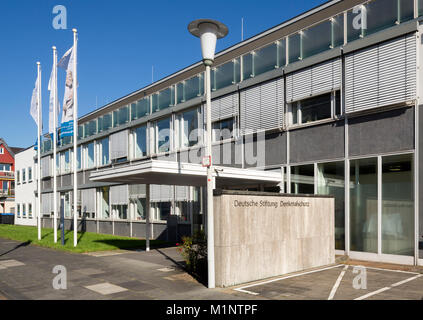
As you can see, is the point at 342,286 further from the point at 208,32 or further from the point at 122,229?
the point at 122,229

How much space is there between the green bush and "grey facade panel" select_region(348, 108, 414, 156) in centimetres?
638

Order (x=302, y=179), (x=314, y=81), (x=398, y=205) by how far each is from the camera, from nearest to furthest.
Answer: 1. (x=398, y=205)
2. (x=314, y=81)
3. (x=302, y=179)

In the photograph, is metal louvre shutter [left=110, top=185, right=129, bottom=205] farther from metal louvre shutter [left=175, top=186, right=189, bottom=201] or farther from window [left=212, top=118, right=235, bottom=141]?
window [left=212, top=118, right=235, bottom=141]

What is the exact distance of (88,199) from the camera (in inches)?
1238

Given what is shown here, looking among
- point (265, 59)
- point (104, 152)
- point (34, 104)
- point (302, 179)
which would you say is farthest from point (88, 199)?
point (302, 179)

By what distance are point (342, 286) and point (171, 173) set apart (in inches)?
248

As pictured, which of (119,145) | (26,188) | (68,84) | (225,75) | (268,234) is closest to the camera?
(268,234)

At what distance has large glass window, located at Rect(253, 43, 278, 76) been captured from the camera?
17266mm

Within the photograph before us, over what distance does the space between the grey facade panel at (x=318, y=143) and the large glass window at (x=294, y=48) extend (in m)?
2.93

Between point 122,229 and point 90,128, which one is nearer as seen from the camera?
point 122,229

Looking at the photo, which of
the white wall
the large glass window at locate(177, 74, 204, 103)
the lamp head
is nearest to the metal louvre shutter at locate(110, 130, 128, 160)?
the large glass window at locate(177, 74, 204, 103)
